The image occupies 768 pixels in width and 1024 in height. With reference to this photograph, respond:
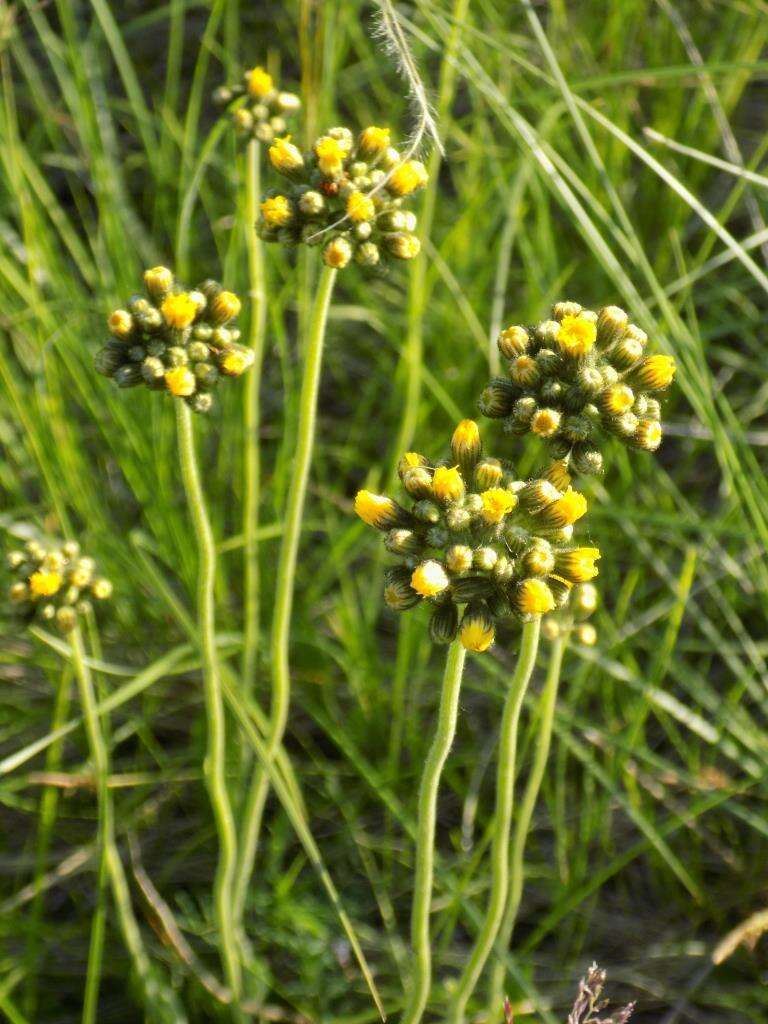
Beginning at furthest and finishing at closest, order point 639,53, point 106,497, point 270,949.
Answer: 1. point 639,53
2. point 106,497
3. point 270,949

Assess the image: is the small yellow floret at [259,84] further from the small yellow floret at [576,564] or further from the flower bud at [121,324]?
the small yellow floret at [576,564]

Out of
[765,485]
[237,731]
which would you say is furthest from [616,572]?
[237,731]

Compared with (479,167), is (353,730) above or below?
below

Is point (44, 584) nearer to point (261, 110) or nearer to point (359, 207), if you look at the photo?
point (359, 207)

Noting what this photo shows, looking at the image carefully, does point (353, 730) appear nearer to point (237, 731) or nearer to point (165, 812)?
point (237, 731)

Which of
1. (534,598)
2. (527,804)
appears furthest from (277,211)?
(527,804)

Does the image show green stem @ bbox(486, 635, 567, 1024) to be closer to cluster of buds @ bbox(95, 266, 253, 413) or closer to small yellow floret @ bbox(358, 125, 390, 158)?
cluster of buds @ bbox(95, 266, 253, 413)
